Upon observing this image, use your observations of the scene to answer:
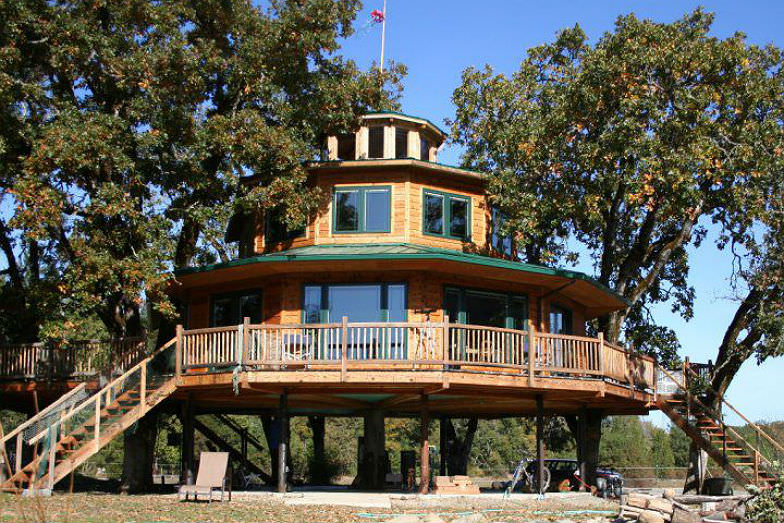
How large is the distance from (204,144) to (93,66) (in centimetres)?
379

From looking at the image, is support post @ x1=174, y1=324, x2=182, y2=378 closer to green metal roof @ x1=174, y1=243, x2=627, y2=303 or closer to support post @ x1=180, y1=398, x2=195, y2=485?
support post @ x1=180, y1=398, x2=195, y2=485

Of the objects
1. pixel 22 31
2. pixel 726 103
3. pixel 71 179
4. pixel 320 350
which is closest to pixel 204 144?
pixel 71 179

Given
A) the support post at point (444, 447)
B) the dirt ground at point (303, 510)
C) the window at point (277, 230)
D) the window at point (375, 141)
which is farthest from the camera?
the support post at point (444, 447)

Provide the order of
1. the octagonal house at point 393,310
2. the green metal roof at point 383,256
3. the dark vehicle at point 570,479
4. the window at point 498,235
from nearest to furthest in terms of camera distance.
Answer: the octagonal house at point 393,310 → the green metal roof at point 383,256 → the dark vehicle at point 570,479 → the window at point 498,235

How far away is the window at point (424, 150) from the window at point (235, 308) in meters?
6.95

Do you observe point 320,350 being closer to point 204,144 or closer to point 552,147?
point 204,144

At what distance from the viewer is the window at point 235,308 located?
82.5 ft

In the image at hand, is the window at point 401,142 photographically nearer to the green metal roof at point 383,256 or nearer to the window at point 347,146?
the window at point 347,146

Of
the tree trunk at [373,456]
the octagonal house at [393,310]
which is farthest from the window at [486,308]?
the tree trunk at [373,456]

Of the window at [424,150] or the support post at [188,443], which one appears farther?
the window at [424,150]

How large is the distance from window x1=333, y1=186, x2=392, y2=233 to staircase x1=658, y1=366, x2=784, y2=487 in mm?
10058

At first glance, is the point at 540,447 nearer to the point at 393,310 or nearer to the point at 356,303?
the point at 393,310

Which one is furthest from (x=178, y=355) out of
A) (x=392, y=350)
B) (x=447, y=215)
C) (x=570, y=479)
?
(x=570, y=479)

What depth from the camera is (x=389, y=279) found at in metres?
23.8
